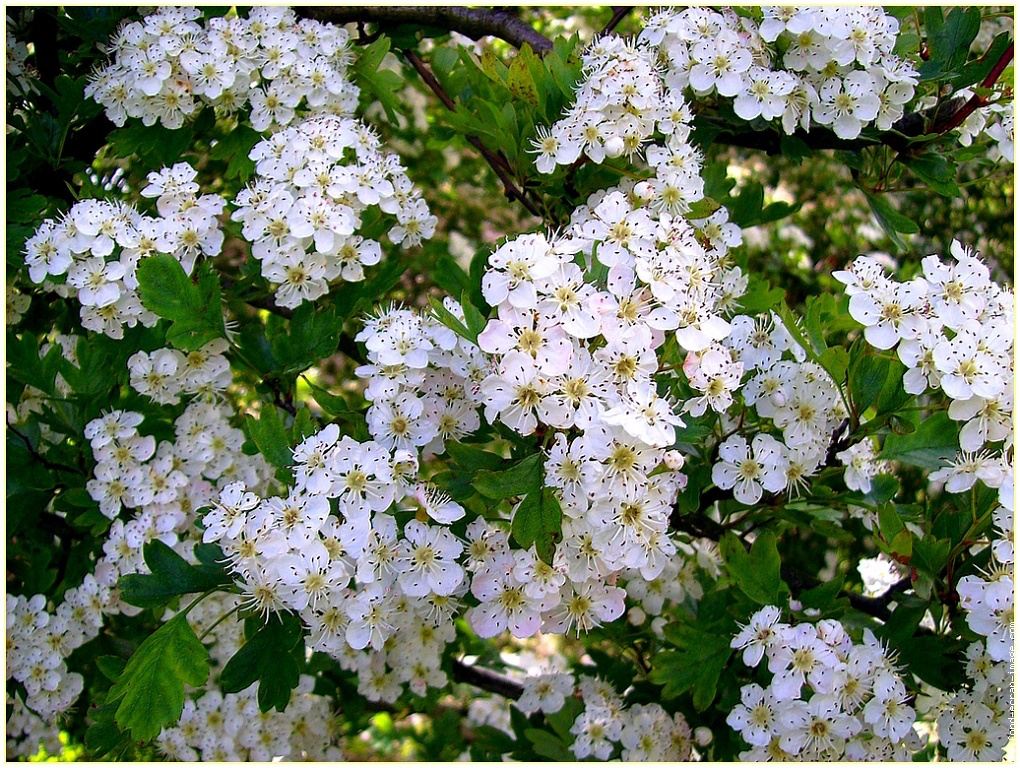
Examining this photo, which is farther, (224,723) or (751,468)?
(224,723)

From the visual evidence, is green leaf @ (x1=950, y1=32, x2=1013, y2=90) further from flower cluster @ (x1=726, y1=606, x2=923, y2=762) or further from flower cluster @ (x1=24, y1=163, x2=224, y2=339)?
flower cluster @ (x1=24, y1=163, x2=224, y2=339)

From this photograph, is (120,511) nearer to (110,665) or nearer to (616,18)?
(110,665)

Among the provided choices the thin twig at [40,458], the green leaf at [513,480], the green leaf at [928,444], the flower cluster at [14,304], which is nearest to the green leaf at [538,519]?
the green leaf at [513,480]

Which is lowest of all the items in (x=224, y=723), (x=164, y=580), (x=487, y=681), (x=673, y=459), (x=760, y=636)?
(x=487, y=681)

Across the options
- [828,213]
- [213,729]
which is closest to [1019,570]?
[213,729]

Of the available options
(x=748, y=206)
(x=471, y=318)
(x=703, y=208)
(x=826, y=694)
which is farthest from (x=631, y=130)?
(x=826, y=694)

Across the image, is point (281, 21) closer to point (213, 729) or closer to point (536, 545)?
point (536, 545)

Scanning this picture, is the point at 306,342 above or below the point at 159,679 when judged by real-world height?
above
